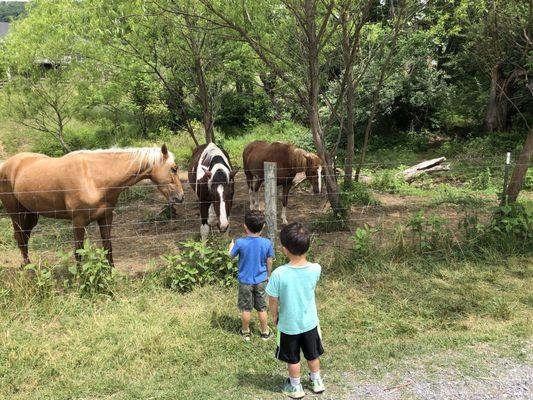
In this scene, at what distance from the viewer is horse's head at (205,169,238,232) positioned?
18.7ft

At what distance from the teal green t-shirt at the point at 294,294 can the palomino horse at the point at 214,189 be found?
272 cm

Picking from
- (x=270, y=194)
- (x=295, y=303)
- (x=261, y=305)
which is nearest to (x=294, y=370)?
(x=295, y=303)

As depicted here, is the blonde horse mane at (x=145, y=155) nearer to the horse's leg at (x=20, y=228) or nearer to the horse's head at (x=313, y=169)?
the horse's leg at (x=20, y=228)

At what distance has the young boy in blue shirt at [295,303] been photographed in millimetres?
2949

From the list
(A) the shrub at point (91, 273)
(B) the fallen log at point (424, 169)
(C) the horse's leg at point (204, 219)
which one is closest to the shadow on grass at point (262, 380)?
(A) the shrub at point (91, 273)

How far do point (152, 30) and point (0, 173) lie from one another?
375 centimetres

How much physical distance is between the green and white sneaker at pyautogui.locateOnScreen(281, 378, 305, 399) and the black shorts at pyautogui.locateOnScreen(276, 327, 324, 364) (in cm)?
22

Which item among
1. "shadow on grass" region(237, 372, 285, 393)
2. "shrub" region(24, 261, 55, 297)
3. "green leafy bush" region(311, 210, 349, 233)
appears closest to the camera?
"shadow on grass" region(237, 372, 285, 393)

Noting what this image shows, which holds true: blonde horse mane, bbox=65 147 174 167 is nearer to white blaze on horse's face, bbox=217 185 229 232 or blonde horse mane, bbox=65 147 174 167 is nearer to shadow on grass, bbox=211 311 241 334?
white blaze on horse's face, bbox=217 185 229 232

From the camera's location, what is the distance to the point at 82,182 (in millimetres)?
5148

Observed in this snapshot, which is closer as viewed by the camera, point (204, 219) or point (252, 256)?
point (252, 256)

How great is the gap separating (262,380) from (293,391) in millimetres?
326

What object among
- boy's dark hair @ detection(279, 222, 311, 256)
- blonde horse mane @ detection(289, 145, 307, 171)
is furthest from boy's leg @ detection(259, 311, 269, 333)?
blonde horse mane @ detection(289, 145, 307, 171)

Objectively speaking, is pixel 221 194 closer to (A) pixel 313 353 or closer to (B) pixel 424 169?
(A) pixel 313 353
